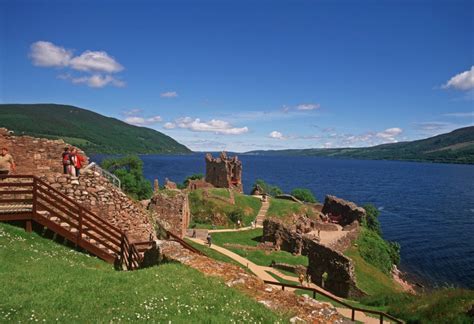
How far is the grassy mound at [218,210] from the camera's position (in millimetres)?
59500

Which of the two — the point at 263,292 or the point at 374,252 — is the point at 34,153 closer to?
the point at 263,292

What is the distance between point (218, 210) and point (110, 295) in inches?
2018

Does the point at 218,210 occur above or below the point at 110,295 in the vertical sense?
below

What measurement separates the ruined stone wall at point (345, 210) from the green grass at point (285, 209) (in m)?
4.20

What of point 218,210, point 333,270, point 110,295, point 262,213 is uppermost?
point 110,295

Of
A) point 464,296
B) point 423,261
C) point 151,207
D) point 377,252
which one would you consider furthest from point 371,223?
point 464,296

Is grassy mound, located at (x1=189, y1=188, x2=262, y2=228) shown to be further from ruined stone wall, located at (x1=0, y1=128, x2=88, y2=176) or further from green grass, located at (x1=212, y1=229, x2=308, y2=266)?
ruined stone wall, located at (x1=0, y1=128, x2=88, y2=176)

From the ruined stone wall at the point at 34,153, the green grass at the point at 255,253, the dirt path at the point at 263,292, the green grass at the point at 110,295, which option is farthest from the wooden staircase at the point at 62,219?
the green grass at the point at 255,253

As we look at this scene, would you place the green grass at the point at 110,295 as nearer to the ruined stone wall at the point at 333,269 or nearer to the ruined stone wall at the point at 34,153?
the ruined stone wall at the point at 34,153

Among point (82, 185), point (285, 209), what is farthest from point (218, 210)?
point (82, 185)

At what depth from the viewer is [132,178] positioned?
86250mm

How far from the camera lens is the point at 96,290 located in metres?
10.1

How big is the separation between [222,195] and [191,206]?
673 centimetres

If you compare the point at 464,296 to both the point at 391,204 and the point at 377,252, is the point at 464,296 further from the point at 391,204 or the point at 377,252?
the point at 391,204
